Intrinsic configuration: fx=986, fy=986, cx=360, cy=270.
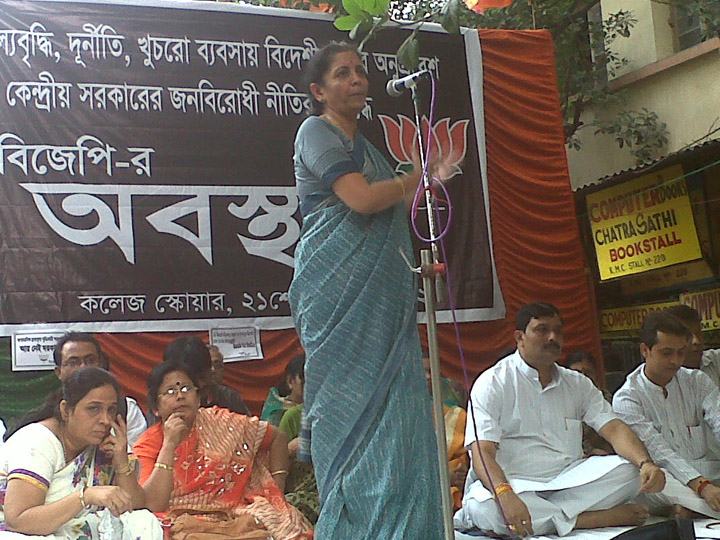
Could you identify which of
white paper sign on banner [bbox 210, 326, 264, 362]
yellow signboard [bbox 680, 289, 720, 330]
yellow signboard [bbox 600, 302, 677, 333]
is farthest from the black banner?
yellow signboard [bbox 600, 302, 677, 333]

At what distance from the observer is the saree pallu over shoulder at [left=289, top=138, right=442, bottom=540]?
2736mm

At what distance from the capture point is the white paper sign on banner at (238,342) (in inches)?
190

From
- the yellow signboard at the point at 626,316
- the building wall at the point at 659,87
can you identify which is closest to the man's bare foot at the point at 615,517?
the yellow signboard at the point at 626,316

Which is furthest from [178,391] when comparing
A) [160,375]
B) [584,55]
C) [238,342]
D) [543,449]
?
[584,55]

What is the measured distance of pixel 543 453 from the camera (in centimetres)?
439

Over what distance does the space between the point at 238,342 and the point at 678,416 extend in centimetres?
219

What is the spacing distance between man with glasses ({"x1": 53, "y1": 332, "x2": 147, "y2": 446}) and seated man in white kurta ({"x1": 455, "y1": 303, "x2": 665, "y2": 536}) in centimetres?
150

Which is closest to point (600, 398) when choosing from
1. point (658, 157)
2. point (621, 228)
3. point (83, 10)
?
point (621, 228)

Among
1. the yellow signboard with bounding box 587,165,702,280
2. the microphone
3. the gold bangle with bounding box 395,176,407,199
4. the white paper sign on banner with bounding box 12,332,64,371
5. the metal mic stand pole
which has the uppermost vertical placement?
the yellow signboard with bounding box 587,165,702,280

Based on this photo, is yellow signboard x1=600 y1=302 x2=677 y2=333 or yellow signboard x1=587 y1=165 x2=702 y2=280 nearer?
yellow signboard x1=587 y1=165 x2=702 y2=280

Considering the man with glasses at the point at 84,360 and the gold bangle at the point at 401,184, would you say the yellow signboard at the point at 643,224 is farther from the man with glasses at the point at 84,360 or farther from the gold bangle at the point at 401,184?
the gold bangle at the point at 401,184

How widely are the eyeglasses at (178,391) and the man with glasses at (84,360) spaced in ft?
0.56

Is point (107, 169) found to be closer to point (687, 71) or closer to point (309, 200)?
point (309, 200)

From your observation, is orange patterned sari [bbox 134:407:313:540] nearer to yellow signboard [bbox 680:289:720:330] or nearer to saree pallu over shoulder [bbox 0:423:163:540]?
saree pallu over shoulder [bbox 0:423:163:540]
